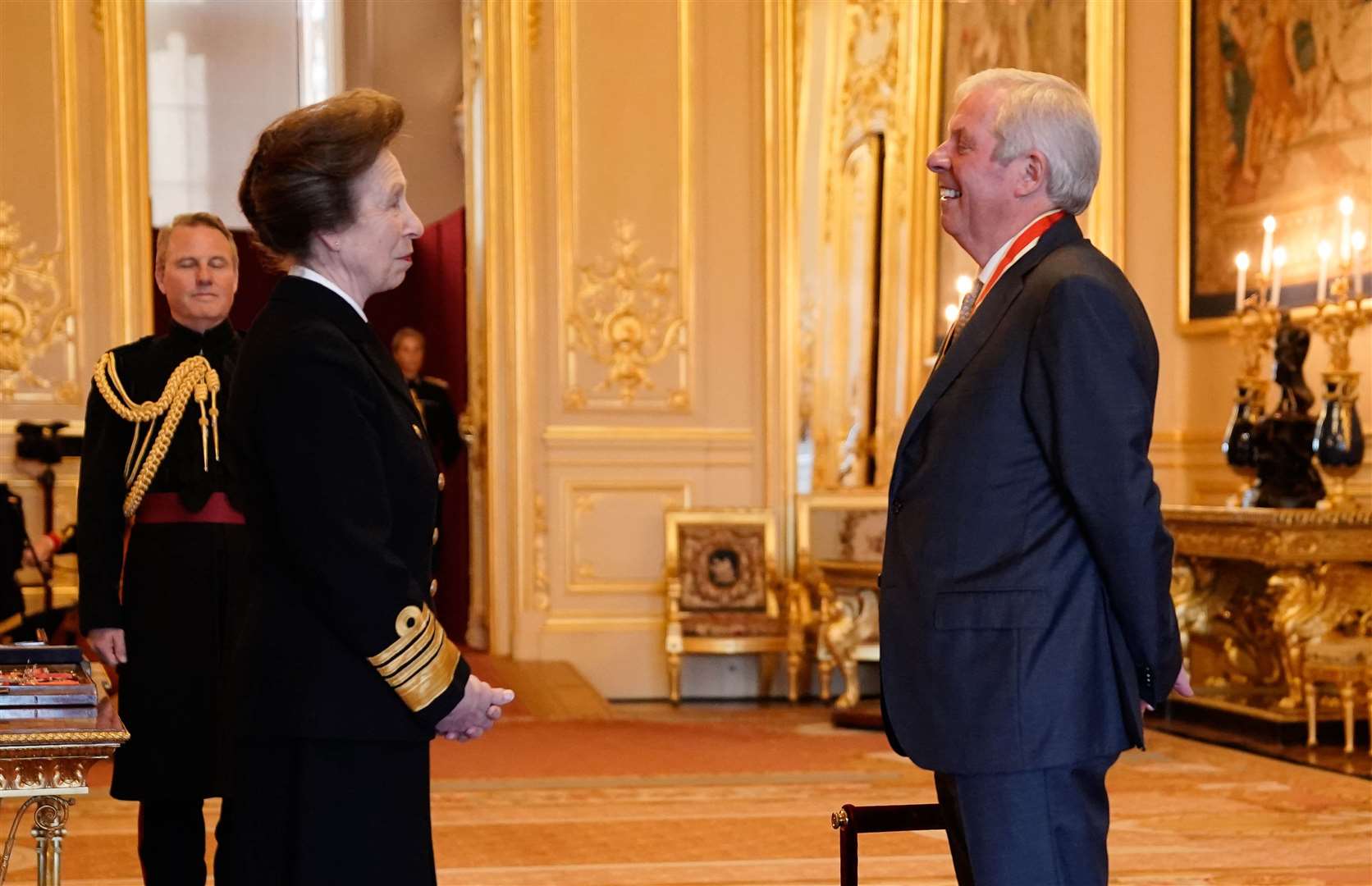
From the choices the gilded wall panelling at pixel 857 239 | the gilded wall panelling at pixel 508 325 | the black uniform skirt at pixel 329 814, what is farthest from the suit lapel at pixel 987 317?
the gilded wall panelling at pixel 857 239

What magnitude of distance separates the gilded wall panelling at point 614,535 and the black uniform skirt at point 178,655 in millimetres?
5036

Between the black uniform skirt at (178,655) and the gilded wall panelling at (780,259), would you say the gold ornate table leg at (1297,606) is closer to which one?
the gilded wall panelling at (780,259)

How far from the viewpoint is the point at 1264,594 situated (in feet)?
23.8

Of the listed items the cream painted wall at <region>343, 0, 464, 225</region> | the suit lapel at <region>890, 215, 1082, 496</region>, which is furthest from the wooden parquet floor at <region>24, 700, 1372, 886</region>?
the cream painted wall at <region>343, 0, 464, 225</region>

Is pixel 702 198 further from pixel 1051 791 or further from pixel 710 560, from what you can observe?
pixel 1051 791

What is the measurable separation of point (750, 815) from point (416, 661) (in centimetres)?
336

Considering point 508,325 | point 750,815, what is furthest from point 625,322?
point 750,815

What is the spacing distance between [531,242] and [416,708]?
20.9ft

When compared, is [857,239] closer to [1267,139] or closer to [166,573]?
[1267,139]

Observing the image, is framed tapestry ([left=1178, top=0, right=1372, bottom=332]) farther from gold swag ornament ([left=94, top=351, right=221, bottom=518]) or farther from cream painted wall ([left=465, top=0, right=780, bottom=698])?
gold swag ornament ([left=94, top=351, right=221, bottom=518])

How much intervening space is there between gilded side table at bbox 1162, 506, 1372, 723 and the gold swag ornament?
14.2 feet

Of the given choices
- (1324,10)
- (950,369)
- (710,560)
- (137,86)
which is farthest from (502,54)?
(950,369)

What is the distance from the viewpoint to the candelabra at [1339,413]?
253 inches

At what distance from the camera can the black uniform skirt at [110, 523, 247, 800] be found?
3164mm
